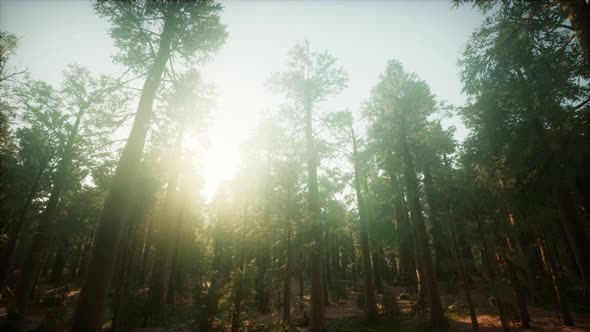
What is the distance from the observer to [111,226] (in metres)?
6.00

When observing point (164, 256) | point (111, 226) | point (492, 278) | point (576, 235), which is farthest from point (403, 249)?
point (111, 226)

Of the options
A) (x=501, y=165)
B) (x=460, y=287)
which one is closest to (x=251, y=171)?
(x=501, y=165)

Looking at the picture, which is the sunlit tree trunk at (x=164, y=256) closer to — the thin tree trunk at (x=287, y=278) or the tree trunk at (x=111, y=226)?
the thin tree trunk at (x=287, y=278)

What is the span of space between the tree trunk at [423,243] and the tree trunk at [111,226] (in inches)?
544

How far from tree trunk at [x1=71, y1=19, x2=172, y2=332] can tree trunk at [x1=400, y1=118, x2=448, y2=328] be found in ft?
45.3

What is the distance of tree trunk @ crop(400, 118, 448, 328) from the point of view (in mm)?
12203

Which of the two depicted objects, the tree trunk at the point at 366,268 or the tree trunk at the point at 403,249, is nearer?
the tree trunk at the point at 366,268

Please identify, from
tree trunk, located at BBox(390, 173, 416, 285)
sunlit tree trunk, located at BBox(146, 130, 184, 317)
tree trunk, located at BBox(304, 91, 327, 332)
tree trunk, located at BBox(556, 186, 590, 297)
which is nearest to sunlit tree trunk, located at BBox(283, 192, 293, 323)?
tree trunk, located at BBox(304, 91, 327, 332)

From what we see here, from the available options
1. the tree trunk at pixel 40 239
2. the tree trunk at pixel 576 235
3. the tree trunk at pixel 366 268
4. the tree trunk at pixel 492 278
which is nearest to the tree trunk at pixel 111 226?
the tree trunk at pixel 366 268

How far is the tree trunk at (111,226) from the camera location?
5469 millimetres

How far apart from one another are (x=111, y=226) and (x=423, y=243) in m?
14.1

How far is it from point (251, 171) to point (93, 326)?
13.0 m

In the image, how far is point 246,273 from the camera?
1241 centimetres

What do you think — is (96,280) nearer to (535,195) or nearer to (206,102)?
(206,102)
